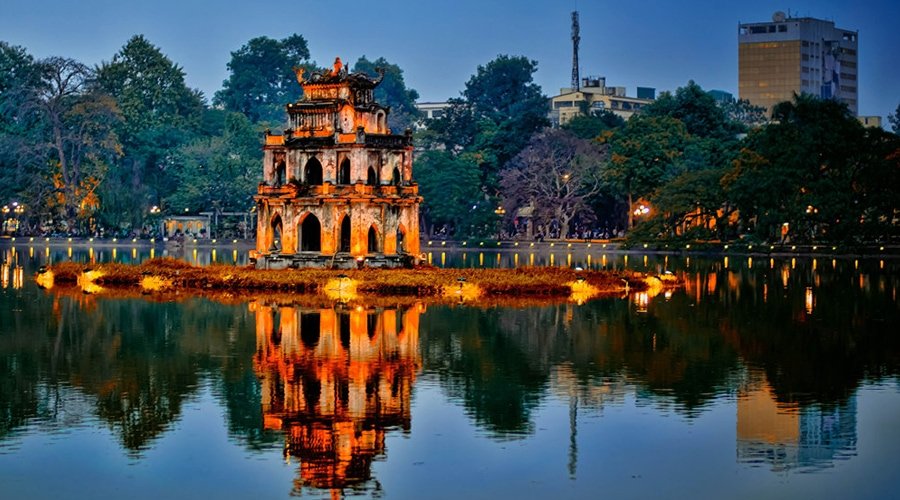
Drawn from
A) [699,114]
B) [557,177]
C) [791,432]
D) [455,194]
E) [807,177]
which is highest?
[699,114]

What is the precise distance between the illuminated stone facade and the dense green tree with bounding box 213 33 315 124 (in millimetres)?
120344

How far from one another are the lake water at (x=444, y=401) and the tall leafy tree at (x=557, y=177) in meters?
72.5

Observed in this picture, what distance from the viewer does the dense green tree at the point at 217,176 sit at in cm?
13212

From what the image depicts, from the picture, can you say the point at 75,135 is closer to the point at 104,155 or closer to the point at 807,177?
the point at 104,155

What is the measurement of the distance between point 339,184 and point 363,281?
1132cm

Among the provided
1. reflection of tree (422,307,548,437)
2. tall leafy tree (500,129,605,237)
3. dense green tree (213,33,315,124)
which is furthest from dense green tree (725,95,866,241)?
dense green tree (213,33,315,124)

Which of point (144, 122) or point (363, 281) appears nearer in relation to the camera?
point (363, 281)

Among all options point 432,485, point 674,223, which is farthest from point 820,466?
point 674,223

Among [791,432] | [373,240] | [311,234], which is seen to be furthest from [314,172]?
[791,432]

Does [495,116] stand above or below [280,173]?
above

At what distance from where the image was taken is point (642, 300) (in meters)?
52.7

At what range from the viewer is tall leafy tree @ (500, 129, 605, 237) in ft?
396

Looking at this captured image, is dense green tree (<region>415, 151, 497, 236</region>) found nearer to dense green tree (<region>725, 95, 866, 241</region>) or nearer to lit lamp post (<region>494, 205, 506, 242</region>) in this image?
lit lamp post (<region>494, 205, 506, 242</region>)

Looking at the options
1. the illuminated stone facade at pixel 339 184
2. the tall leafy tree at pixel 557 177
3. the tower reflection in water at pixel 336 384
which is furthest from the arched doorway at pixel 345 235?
the tall leafy tree at pixel 557 177
